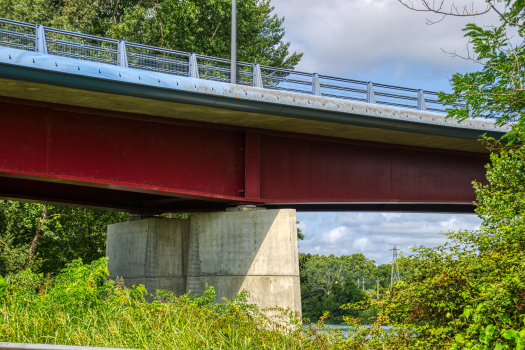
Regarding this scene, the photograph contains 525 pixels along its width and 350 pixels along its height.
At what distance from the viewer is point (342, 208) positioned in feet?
62.3

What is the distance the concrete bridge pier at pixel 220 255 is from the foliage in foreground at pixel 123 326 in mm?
4228

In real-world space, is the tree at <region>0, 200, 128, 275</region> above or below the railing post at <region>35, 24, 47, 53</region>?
below

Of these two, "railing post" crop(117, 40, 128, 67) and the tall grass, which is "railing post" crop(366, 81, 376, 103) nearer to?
"railing post" crop(117, 40, 128, 67)

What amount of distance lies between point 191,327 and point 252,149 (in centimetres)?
788

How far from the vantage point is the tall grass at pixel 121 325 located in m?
6.99

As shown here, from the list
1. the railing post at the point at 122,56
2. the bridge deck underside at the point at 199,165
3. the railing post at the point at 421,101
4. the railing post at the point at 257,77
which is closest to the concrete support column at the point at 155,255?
the bridge deck underside at the point at 199,165

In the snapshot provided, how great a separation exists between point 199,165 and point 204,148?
52 centimetres

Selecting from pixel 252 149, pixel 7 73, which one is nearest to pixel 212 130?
pixel 252 149

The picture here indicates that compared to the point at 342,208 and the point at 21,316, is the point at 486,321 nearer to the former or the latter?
the point at 21,316

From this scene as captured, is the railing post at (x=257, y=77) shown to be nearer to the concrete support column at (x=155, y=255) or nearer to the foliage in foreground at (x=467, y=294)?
the concrete support column at (x=155, y=255)

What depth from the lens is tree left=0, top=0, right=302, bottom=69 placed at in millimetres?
30703

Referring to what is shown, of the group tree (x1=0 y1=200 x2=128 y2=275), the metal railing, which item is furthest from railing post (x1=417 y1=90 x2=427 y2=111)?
tree (x1=0 y1=200 x2=128 y2=275)

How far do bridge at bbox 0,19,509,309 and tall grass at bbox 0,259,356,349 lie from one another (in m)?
4.09

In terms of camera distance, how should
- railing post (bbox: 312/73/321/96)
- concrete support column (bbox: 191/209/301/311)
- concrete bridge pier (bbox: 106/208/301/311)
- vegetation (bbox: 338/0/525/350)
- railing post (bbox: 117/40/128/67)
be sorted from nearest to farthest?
vegetation (bbox: 338/0/525/350)
railing post (bbox: 117/40/128/67)
concrete support column (bbox: 191/209/301/311)
concrete bridge pier (bbox: 106/208/301/311)
railing post (bbox: 312/73/321/96)
